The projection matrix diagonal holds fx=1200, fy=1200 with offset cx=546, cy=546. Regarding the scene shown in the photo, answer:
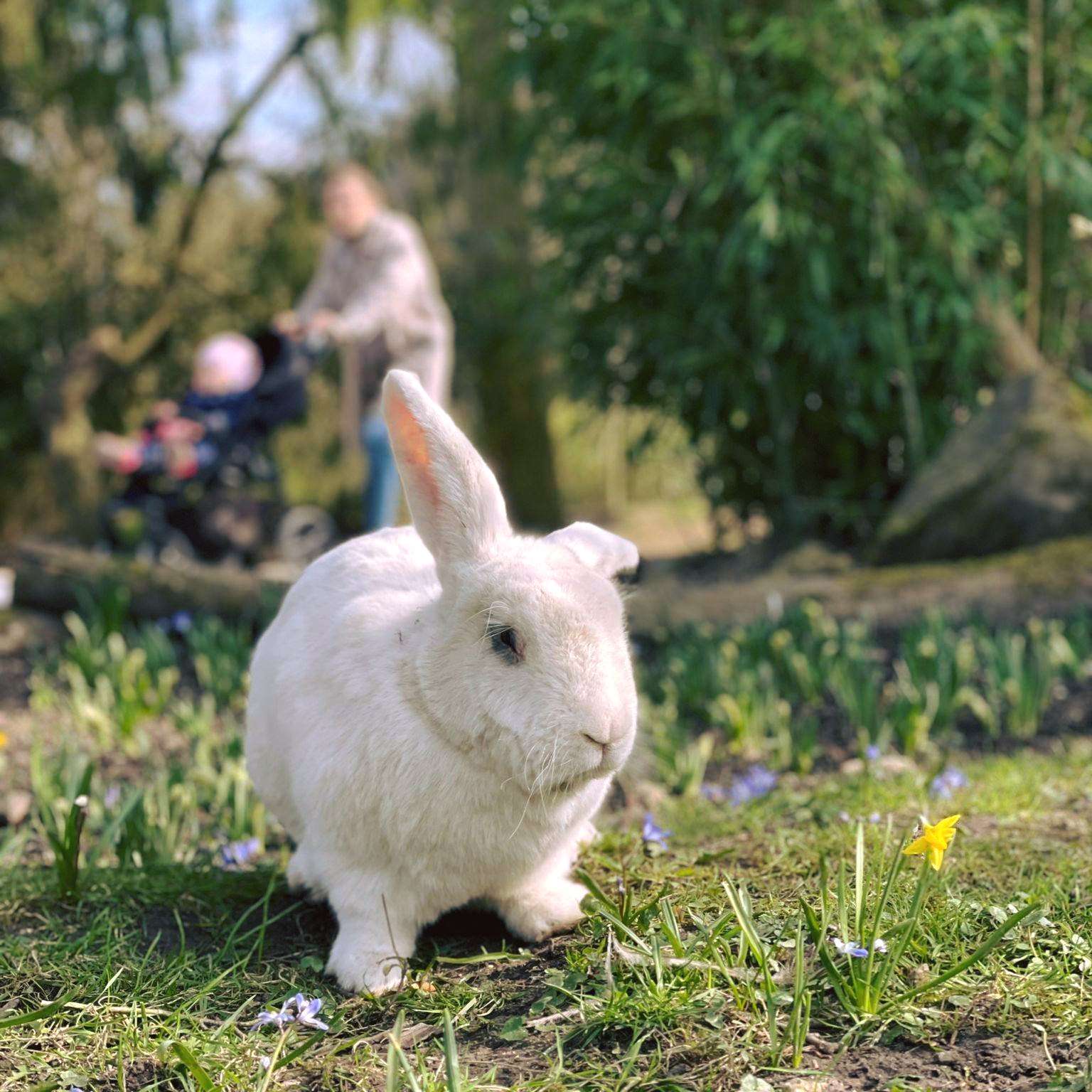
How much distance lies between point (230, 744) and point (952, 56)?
15.0 ft

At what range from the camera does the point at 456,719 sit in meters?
1.80

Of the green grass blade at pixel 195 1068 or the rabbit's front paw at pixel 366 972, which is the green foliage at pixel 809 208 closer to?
the rabbit's front paw at pixel 366 972

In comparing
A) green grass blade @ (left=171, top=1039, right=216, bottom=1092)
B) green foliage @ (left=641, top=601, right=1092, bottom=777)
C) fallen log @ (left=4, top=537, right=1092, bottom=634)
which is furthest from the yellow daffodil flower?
fallen log @ (left=4, top=537, right=1092, bottom=634)

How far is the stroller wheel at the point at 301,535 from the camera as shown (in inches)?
297

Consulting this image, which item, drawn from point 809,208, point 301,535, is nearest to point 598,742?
point 809,208

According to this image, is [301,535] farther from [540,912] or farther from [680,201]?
[540,912]

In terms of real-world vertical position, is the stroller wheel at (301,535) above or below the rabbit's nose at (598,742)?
below

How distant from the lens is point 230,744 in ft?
10.1

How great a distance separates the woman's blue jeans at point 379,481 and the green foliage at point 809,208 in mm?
1599

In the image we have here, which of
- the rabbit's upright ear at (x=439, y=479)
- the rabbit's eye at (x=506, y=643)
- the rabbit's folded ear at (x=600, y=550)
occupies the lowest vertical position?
the rabbit's eye at (x=506, y=643)

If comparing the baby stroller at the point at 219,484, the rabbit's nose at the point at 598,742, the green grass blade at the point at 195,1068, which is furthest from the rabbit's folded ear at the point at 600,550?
the baby stroller at the point at 219,484

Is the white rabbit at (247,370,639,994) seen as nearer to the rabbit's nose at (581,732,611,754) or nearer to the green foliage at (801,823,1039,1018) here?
the rabbit's nose at (581,732,611,754)

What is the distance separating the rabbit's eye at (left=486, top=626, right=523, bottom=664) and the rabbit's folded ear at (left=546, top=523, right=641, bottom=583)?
188 mm

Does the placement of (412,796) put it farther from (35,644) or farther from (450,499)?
(35,644)
